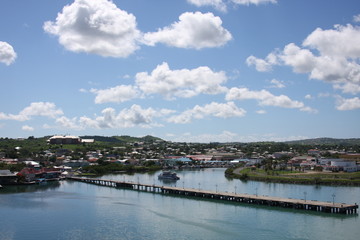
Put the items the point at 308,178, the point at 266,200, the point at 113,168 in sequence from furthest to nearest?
the point at 113,168
the point at 308,178
the point at 266,200

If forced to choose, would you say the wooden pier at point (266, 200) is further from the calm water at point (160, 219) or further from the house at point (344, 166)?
the house at point (344, 166)

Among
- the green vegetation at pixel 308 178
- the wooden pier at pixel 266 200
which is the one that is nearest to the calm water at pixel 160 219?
the wooden pier at pixel 266 200

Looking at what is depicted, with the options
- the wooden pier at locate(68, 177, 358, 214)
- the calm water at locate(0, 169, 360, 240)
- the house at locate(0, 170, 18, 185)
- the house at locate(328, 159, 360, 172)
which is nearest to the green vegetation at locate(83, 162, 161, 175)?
the house at locate(0, 170, 18, 185)

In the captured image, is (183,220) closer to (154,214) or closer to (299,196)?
(154,214)

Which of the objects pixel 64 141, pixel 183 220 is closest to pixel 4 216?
pixel 183 220

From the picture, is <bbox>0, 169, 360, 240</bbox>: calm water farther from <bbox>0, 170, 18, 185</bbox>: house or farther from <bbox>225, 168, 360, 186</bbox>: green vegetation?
<bbox>0, 170, 18, 185</bbox>: house

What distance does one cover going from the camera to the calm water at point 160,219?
114 feet

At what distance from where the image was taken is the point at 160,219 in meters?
40.9

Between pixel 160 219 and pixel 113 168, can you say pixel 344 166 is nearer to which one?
pixel 160 219

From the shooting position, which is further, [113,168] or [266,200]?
[113,168]

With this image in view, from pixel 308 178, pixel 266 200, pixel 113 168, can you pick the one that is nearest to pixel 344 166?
pixel 308 178

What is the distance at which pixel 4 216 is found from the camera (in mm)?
42562

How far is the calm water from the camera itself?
34688 mm

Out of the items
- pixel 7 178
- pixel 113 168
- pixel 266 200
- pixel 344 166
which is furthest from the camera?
pixel 113 168
